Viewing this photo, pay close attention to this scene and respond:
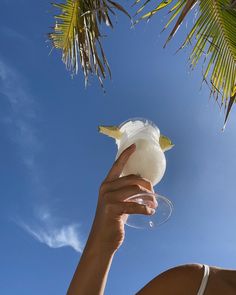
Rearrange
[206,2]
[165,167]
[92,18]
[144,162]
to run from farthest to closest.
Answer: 1. [92,18]
2. [206,2]
3. [165,167]
4. [144,162]

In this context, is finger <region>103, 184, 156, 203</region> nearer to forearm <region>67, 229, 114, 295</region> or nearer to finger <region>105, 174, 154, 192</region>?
finger <region>105, 174, 154, 192</region>

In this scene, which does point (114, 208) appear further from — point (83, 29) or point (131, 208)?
point (83, 29)

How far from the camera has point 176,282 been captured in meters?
1.72

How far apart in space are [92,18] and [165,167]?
272 centimetres

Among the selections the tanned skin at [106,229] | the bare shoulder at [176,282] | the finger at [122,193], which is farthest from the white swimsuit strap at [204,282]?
the finger at [122,193]

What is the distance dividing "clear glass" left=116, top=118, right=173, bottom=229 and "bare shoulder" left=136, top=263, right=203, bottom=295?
216 mm

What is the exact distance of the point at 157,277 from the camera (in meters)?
1.74

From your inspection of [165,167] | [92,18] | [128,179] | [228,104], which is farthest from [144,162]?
[92,18]

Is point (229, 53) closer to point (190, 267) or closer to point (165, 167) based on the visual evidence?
point (165, 167)

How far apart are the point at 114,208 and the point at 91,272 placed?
21 cm

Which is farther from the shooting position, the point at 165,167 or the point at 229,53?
the point at 229,53

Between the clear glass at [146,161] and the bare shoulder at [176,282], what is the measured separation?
0.71 ft

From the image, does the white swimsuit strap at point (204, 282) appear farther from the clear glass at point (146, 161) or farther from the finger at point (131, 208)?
the finger at point (131, 208)

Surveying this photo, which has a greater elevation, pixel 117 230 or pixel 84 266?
pixel 117 230
